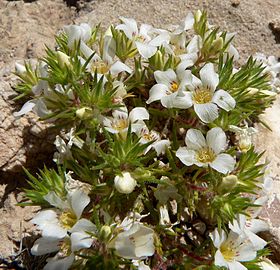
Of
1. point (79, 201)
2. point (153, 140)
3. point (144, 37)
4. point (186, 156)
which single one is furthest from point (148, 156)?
point (144, 37)

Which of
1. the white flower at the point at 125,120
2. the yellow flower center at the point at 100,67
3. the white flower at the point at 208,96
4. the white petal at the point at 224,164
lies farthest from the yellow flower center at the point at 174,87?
the white petal at the point at 224,164

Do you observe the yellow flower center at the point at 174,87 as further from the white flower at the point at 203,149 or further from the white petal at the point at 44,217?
the white petal at the point at 44,217

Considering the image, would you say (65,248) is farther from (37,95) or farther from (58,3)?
(58,3)

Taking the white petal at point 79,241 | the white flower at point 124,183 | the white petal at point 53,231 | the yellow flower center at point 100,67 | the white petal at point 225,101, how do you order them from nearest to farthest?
the white petal at point 79,241
the white petal at point 53,231
the white flower at point 124,183
the white petal at point 225,101
the yellow flower center at point 100,67

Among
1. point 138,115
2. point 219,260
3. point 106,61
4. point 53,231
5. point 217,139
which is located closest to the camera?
point 53,231

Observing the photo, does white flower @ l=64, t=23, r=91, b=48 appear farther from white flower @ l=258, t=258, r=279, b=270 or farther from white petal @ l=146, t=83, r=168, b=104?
white flower @ l=258, t=258, r=279, b=270

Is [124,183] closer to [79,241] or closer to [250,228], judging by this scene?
[79,241]

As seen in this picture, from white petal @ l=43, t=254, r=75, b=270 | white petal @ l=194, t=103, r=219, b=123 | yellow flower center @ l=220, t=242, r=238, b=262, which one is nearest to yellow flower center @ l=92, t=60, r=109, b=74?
white petal @ l=194, t=103, r=219, b=123
